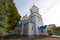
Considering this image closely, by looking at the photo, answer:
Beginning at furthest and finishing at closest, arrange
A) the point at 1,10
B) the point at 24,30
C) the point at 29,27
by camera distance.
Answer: the point at 24,30 → the point at 29,27 → the point at 1,10

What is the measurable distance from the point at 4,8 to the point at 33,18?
47.4 feet

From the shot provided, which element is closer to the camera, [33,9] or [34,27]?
[34,27]

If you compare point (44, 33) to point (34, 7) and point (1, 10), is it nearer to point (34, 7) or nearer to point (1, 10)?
point (34, 7)

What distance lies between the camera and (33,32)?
80.6 feet

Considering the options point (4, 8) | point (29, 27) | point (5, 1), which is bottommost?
point (29, 27)

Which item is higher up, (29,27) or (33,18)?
(33,18)

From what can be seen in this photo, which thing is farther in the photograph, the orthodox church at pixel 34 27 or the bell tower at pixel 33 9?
the bell tower at pixel 33 9

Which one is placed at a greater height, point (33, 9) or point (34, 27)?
point (33, 9)

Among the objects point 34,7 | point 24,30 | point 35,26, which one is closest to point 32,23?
point 35,26

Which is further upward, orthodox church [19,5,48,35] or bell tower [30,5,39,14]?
bell tower [30,5,39,14]

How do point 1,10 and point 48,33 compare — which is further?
point 48,33

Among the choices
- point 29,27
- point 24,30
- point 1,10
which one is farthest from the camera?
point 24,30

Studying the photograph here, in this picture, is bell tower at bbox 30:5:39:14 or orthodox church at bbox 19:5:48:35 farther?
bell tower at bbox 30:5:39:14

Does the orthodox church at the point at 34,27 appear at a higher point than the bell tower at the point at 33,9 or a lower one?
lower
